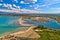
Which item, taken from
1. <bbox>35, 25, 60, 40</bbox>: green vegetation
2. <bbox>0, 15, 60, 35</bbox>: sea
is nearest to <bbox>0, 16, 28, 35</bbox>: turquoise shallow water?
<bbox>0, 15, 60, 35</bbox>: sea

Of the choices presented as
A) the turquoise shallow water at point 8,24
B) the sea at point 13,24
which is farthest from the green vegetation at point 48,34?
the turquoise shallow water at point 8,24

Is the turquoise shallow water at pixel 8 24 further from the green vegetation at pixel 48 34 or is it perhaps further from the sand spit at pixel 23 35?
the green vegetation at pixel 48 34

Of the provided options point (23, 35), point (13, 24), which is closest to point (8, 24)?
point (13, 24)

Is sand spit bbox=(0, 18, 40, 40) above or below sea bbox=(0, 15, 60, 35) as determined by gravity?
below

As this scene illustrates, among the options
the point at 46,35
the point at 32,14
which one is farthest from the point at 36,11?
the point at 46,35

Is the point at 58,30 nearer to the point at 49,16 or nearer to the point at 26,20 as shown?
the point at 49,16

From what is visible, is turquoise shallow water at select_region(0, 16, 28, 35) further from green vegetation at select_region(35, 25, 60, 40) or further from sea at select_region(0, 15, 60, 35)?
green vegetation at select_region(35, 25, 60, 40)
